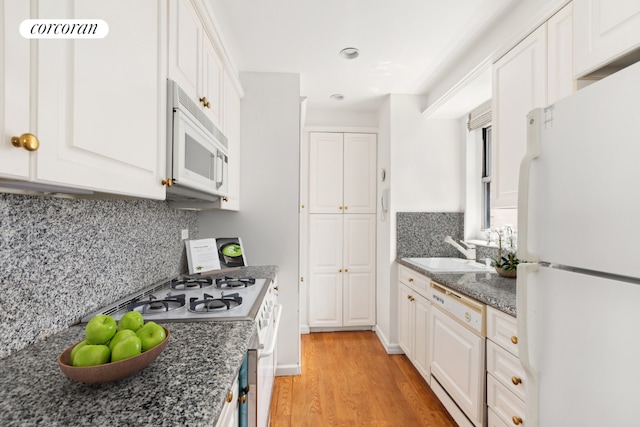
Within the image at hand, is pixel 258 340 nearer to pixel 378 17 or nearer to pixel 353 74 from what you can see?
pixel 378 17

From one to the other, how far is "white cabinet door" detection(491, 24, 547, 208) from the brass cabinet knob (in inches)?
76.2

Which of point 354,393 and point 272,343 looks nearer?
point 272,343

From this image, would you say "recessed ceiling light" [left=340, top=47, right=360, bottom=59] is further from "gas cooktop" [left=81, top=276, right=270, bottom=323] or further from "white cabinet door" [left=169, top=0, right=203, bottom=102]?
"gas cooktop" [left=81, top=276, right=270, bottom=323]

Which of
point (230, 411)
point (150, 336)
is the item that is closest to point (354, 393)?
point (230, 411)

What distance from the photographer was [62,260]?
1.02 metres

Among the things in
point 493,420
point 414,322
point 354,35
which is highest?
point 354,35

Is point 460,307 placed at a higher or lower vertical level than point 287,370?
higher

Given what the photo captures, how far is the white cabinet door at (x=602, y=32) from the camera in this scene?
968 mm

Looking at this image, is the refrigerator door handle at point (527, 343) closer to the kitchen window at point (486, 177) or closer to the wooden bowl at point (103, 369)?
the wooden bowl at point (103, 369)

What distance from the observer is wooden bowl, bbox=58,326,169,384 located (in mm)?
639

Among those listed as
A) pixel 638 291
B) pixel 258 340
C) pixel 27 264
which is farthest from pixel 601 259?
pixel 27 264

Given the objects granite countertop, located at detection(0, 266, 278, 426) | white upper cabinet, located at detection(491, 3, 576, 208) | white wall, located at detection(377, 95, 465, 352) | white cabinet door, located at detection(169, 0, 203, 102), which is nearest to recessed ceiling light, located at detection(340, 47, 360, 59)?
white wall, located at detection(377, 95, 465, 352)

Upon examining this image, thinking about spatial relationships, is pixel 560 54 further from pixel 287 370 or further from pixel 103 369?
pixel 287 370

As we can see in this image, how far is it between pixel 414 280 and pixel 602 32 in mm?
1864
